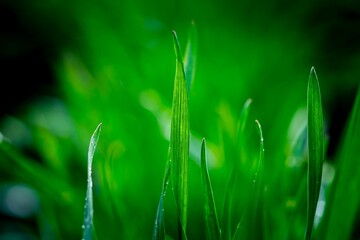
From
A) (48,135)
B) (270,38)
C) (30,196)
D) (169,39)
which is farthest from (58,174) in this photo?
(270,38)

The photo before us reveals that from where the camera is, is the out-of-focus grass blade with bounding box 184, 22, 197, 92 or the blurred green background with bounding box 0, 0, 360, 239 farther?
the blurred green background with bounding box 0, 0, 360, 239

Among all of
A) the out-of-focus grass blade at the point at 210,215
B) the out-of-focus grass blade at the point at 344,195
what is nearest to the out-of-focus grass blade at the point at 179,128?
the out-of-focus grass blade at the point at 210,215

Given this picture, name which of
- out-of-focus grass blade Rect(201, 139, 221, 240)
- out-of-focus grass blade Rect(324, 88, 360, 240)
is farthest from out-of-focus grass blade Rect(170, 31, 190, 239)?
out-of-focus grass blade Rect(324, 88, 360, 240)

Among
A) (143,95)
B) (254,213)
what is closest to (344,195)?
(254,213)

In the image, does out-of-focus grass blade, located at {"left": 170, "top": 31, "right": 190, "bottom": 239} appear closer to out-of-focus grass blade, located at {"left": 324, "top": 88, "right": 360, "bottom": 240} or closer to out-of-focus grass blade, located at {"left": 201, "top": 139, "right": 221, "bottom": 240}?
out-of-focus grass blade, located at {"left": 201, "top": 139, "right": 221, "bottom": 240}

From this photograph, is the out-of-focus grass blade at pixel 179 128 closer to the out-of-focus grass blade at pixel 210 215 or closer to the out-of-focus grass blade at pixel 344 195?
the out-of-focus grass blade at pixel 210 215

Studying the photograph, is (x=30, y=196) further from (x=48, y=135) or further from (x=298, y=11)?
(x=298, y=11)

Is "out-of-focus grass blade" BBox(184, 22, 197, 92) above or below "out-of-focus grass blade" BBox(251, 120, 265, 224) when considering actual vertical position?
above
